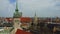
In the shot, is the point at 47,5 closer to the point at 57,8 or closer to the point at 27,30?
the point at 57,8

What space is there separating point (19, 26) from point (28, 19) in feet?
0.61

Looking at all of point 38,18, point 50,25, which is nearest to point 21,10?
point 38,18

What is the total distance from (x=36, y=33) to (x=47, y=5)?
1.62 feet

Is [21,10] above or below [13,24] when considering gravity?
above

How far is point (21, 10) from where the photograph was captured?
8.04 feet

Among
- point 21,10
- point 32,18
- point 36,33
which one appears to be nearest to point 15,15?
point 21,10

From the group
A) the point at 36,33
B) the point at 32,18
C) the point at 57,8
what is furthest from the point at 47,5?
the point at 36,33

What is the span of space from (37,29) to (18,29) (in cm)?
31

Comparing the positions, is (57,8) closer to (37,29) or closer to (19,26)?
(37,29)

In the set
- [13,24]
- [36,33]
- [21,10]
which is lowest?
[36,33]

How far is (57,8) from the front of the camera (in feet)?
7.96

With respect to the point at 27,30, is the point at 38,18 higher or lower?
higher

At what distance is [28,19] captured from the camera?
2453 millimetres

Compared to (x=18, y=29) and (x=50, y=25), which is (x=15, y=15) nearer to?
(x=18, y=29)
